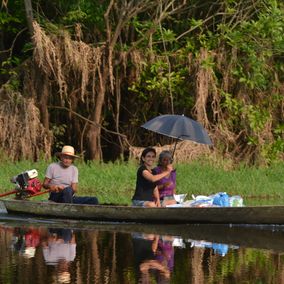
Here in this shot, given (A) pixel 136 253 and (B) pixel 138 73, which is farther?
(B) pixel 138 73

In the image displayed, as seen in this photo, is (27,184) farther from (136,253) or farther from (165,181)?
(136,253)

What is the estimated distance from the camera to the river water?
1085cm

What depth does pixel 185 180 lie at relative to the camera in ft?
73.3

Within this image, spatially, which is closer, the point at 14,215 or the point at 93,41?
the point at 14,215

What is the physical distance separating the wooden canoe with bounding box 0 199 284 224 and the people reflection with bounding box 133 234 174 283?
3.98ft

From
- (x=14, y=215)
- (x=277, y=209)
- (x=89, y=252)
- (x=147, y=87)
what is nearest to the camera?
(x=89, y=252)

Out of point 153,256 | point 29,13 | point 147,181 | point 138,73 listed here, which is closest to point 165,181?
point 147,181

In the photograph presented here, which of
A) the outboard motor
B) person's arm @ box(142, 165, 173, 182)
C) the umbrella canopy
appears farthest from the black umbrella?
the outboard motor

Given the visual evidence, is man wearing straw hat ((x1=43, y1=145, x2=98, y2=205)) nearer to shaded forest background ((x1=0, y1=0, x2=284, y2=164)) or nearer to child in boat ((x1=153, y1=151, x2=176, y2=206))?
child in boat ((x1=153, y1=151, x2=176, y2=206))

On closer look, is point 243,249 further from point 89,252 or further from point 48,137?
point 48,137

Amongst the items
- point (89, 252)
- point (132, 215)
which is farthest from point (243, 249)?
point (132, 215)

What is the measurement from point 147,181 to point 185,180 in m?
6.19

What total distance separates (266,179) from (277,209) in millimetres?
7898

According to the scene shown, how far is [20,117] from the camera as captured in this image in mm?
24047
